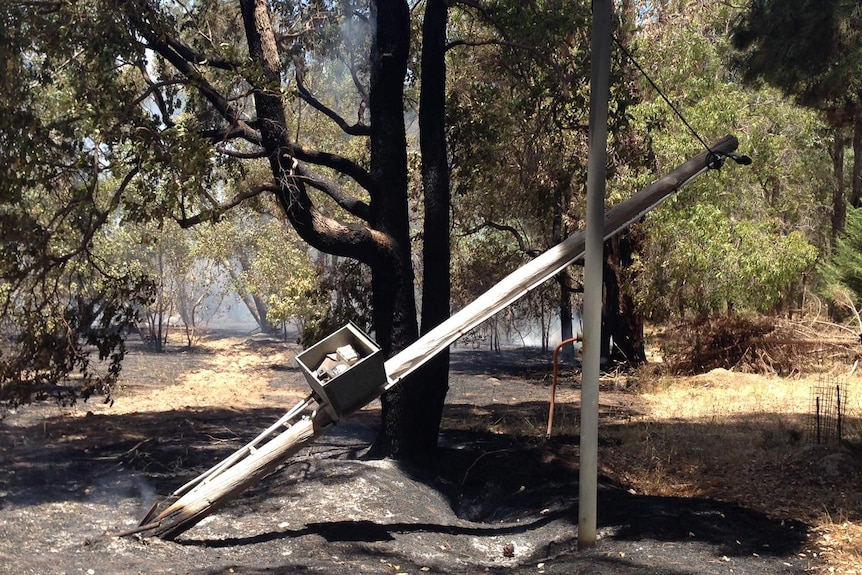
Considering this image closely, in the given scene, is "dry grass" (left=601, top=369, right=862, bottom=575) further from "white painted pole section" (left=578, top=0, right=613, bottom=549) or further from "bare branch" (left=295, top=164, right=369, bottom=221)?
"bare branch" (left=295, top=164, right=369, bottom=221)

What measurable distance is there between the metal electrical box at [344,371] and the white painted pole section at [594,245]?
1.61 meters

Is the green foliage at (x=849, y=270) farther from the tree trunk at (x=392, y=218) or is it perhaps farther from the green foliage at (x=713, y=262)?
the tree trunk at (x=392, y=218)

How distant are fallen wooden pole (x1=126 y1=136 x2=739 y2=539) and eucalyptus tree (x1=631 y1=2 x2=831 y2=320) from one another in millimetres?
7594

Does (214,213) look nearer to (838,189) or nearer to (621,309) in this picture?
(621,309)

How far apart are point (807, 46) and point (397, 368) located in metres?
5.87

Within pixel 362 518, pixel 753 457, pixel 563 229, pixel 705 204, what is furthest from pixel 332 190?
pixel 563 229

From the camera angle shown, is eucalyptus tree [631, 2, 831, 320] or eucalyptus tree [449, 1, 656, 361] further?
eucalyptus tree [631, 2, 831, 320]

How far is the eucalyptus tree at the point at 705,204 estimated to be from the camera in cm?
1582

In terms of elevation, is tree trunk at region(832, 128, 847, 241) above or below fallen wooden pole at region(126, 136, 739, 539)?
above

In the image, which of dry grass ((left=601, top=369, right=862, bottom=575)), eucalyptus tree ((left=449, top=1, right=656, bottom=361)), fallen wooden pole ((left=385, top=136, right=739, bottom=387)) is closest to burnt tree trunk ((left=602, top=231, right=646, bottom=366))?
eucalyptus tree ((left=449, top=1, right=656, bottom=361))

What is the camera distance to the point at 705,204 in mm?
15953

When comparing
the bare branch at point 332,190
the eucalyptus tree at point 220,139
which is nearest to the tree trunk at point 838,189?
the eucalyptus tree at point 220,139

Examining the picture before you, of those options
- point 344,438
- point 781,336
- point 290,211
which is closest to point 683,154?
point 781,336

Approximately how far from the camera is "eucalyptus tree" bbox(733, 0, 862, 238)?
918 cm
